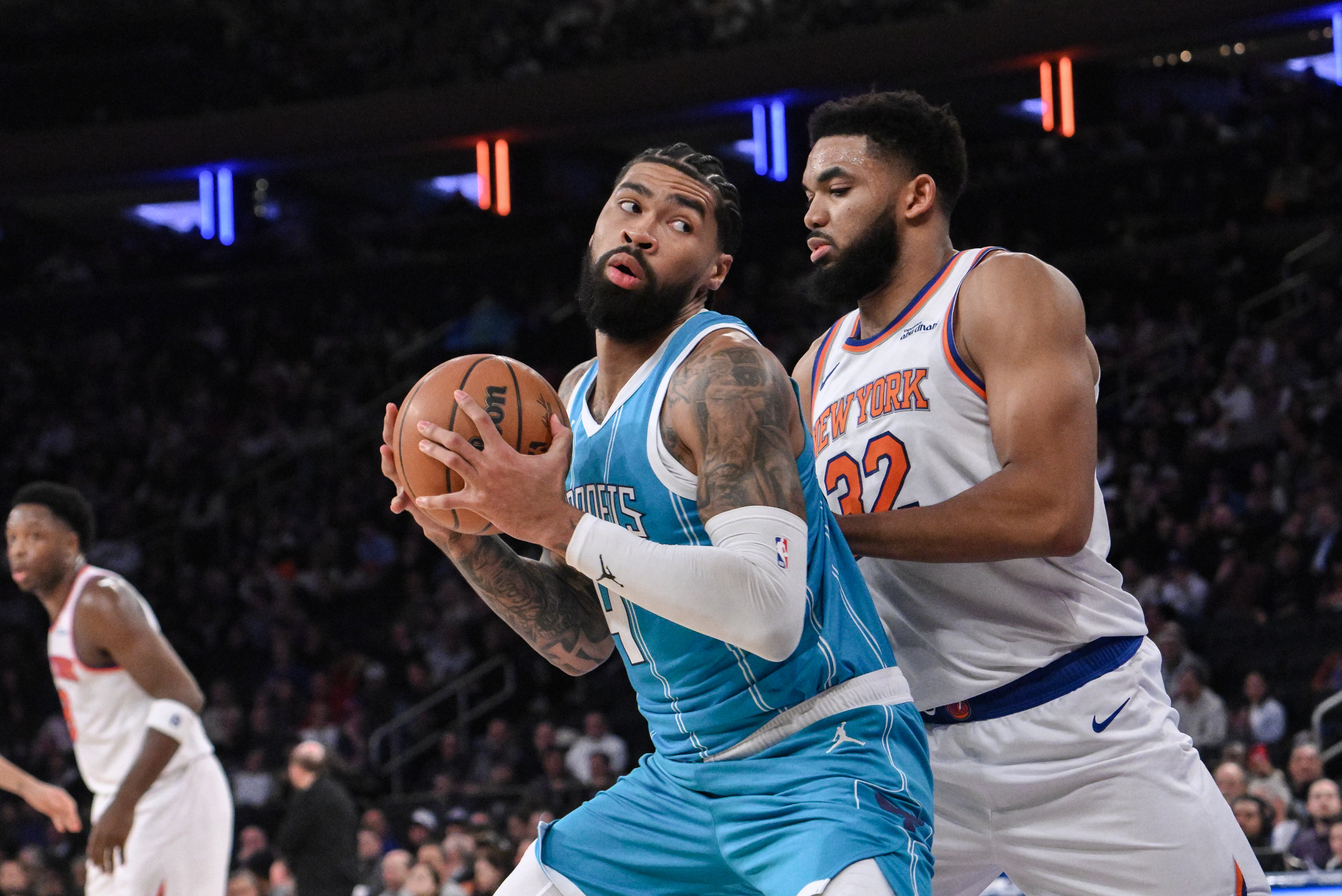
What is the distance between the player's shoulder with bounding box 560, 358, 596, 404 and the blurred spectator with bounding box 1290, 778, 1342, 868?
19.4 ft

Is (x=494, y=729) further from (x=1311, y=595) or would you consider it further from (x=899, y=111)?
(x=899, y=111)

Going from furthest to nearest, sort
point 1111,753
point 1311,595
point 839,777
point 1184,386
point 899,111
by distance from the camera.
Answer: point 1184,386, point 1311,595, point 899,111, point 1111,753, point 839,777

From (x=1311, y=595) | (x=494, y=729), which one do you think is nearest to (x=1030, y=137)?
(x=1311, y=595)

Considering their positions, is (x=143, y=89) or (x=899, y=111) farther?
(x=143, y=89)

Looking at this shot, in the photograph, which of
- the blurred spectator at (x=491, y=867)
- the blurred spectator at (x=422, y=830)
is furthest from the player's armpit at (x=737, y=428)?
the blurred spectator at (x=422, y=830)

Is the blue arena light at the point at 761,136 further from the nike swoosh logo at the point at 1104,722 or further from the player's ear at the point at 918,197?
the nike swoosh logo at the point at 1104,722

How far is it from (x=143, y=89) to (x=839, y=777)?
60.0ft

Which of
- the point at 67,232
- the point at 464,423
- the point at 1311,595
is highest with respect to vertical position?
the point at 67,232

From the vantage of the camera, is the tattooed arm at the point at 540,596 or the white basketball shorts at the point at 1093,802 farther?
the tattooed arm at the point at 540,596

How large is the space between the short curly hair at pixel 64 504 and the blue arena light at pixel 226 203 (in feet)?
43.2

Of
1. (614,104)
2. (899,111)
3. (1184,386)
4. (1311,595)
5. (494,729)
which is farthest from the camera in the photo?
(614,104)

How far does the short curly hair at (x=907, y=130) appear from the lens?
136 inches

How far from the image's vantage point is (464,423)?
9.12 feet

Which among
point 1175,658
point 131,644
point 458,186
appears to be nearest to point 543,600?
point 131,644
